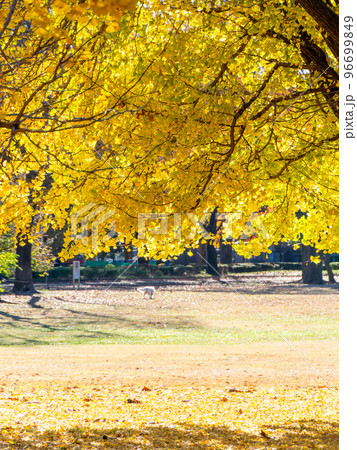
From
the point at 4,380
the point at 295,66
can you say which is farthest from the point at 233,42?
the point at 4,380

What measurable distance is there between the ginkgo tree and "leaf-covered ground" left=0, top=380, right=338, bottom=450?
2.06m

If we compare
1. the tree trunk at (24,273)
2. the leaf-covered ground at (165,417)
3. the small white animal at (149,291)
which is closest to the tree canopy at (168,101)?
the leaf-covered ground at (165,417)

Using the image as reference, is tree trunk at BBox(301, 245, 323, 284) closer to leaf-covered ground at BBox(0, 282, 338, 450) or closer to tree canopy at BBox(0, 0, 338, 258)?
leaf-covered ground at BBox(0, 282, 338, 450)

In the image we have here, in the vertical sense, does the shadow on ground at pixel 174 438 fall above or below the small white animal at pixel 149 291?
below

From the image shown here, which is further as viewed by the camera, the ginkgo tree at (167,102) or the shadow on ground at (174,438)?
the ginkgo tree at (167,102)

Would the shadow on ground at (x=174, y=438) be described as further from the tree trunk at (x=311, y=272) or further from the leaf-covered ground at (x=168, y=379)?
the tree trunk at (x=311, y=272)

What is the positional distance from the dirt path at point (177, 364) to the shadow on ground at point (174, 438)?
2.81m

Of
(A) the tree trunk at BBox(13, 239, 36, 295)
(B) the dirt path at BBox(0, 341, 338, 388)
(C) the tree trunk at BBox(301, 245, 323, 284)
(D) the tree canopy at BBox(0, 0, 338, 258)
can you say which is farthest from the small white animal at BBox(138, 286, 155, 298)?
(D) the tree canopy at BBox(0, 0, 338, 258)

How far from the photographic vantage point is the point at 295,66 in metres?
6.46

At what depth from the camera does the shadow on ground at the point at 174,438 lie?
547 centimetres

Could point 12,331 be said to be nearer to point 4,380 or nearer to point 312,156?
point 4,380

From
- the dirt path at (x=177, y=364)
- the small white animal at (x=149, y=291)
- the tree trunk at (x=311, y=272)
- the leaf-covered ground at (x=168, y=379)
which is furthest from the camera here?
the tree trunk at (x=311, y=272)

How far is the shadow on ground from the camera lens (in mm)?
5474

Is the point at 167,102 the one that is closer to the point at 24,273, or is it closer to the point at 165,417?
the point at 165,417
